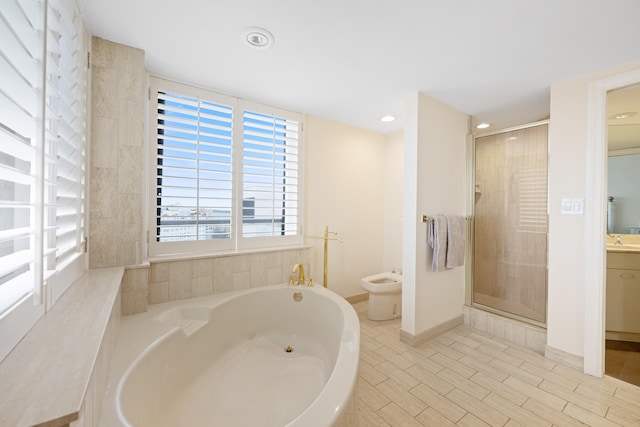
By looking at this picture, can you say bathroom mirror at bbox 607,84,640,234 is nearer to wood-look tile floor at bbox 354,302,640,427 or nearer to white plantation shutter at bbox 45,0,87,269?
wood-look tile floor at bbox 354,302,640,427

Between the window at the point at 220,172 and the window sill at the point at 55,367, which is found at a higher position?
the window at the point at 220,172

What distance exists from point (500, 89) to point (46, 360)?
3.07m

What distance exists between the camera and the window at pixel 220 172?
196cm

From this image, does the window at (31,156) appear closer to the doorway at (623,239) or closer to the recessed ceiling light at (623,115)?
the doorway at (623,239)

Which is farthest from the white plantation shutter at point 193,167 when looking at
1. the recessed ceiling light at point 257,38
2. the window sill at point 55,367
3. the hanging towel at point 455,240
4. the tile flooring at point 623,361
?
the tile flooring at point 623,361

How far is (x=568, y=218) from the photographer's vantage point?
197 cm

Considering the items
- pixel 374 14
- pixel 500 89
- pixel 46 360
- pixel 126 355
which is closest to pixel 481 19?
pixel 374 14

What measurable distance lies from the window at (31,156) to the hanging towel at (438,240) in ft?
8.04

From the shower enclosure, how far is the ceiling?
1.53 feet

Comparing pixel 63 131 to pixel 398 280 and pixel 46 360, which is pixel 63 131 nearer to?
pixel 46 360

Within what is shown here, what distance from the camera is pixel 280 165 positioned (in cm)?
255

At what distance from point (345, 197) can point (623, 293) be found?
2789mm

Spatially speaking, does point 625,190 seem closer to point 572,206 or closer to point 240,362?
point 572,206

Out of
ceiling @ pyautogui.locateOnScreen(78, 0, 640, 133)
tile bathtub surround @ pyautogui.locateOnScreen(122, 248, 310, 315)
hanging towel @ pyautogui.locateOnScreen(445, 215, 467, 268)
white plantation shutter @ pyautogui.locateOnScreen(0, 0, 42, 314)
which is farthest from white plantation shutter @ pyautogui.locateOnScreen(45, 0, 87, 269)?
hanging towel @ pyautogui.locateOnScreen(445, 215, 467, 268)
